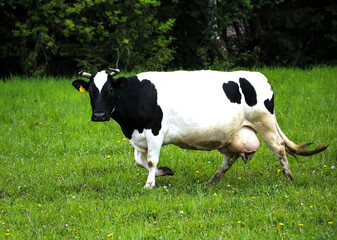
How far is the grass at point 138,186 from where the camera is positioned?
6.44 m

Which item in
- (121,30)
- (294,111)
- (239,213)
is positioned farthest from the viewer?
(121,30)

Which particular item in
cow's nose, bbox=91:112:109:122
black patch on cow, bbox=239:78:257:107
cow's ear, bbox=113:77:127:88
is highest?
cow's ear, bbox=113:77:127:88

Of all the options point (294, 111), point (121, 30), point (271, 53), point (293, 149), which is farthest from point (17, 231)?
point (271, 53)

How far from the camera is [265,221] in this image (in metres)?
6.46

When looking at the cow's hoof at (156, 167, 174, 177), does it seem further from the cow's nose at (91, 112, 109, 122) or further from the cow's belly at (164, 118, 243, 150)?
the cow's nose at (91, 112, 109, 122)

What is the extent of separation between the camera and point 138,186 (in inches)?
334

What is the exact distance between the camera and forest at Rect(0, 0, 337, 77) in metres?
19.4

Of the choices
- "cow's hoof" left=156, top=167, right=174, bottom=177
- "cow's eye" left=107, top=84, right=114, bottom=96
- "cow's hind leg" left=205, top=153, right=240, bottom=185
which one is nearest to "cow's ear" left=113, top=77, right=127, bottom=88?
"cow's eye" left=107, top=84, right=114, bottom=96

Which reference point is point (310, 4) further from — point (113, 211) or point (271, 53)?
point (113, 211)

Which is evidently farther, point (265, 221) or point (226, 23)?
point (226, 23)

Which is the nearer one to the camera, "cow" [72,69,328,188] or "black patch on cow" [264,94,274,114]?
"cow" [72,69,328,188]

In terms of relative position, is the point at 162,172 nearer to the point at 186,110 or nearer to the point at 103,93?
the point at 186,110

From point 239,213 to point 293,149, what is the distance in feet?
7.67

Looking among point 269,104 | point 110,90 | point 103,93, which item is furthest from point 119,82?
point 269,104
